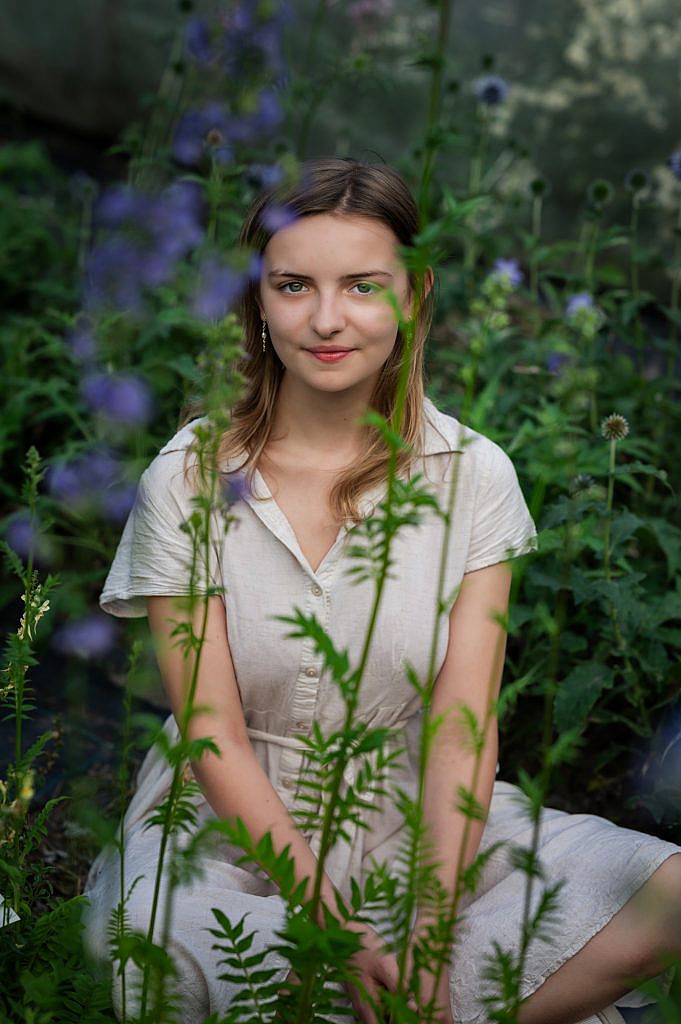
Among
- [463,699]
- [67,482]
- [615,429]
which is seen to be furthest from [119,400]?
[615,429]

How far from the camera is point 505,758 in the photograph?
8.23 feet

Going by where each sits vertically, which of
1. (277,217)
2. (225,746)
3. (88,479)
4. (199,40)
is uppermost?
(199,40)

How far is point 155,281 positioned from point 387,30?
262 cm

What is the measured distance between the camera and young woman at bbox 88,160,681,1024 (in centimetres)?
166

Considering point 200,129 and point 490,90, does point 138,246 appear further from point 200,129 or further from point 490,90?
point 490,90

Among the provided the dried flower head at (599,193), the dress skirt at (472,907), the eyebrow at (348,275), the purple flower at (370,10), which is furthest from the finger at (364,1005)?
the purple flower at (370,10)

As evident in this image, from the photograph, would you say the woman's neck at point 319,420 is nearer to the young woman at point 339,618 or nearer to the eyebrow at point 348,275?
the young woman at point 339,618

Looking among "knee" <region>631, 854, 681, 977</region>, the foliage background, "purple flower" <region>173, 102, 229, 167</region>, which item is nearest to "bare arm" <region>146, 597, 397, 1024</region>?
the foliage background

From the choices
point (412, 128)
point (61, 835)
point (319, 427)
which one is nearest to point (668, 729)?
point (319, 427)

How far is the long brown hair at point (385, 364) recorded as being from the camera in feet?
5.86

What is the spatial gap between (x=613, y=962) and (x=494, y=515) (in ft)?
2.15

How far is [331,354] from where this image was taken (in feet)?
5.64

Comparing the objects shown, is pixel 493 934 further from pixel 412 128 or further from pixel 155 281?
pixel 412 128

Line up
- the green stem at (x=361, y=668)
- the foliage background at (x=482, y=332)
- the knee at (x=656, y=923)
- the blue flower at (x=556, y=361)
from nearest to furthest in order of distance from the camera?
the green stem at (x=361, y=668) → the knee at (x=656, y=923) → the foliage background at (x=482, y=332) → the blue flower at (x=556, y=361)
